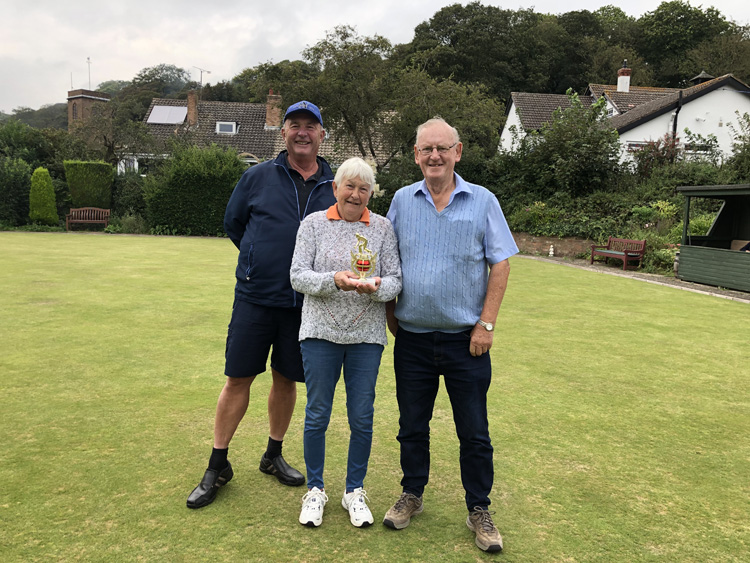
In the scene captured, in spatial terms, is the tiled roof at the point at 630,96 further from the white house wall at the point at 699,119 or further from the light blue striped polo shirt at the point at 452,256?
the light blue striped polo shirt at the point at 452,256

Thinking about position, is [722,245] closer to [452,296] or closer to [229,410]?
[452,296]

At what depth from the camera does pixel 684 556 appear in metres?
2.73

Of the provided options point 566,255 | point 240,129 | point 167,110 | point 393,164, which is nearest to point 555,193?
point 566,255

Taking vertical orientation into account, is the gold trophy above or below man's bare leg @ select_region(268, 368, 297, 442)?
above

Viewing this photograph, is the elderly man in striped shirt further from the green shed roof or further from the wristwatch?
the green shed roof

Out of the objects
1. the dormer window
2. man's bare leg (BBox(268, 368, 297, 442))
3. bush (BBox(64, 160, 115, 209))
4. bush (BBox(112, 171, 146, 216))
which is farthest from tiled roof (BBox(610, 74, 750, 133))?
man's bare leg (BBox(268, 368, 297, 442))

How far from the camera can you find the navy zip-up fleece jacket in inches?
123

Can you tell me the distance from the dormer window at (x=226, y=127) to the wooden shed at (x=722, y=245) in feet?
103

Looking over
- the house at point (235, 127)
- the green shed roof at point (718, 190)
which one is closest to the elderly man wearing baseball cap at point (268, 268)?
the green shed roof at point (718, 190)

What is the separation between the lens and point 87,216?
24859 mm

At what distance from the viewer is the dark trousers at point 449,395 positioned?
9.52 feet

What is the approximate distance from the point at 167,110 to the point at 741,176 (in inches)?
1556

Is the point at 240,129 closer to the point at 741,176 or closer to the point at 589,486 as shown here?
the point at 741,176

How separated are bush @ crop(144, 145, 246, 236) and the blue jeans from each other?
2211 cm
